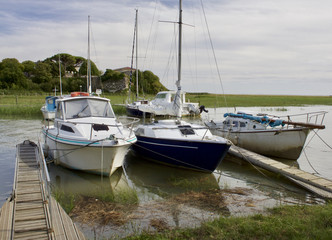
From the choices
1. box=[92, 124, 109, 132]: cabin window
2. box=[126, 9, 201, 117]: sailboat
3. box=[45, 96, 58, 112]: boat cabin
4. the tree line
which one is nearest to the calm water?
box=[92, 124, 109, 132]: cabin window

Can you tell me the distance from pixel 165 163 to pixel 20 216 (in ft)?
23.4

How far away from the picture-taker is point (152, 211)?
7680mm

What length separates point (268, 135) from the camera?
48.3ft

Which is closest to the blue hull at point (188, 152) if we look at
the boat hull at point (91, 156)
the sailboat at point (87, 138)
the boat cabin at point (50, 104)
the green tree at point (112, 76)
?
the sailboat at point (87, 138)

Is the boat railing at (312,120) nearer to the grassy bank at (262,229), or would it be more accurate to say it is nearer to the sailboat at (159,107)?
the grassy bank at (262,229)

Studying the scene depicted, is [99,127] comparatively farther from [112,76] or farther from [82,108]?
[112,76]

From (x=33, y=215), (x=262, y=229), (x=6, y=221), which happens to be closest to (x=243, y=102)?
(x=262, y=229)

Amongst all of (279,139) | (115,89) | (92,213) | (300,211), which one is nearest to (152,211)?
(92,213)

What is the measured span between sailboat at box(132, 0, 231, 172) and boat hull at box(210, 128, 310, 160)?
10.4 ft

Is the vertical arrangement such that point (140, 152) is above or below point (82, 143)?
below

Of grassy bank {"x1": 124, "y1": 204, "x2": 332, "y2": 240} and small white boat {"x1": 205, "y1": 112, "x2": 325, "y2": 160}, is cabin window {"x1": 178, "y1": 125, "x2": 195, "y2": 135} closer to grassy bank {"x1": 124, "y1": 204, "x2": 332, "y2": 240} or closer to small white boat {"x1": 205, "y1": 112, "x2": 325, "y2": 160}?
small white boat {"x1": 205, "y1": 112, "x2": 325, "y2": 160}

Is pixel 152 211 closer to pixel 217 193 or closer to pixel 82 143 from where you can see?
pixel 217 193

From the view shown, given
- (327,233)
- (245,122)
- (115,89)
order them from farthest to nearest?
1. (115,89)
2. (245,122)
3. (327,233)

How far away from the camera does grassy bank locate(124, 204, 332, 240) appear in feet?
18.5
